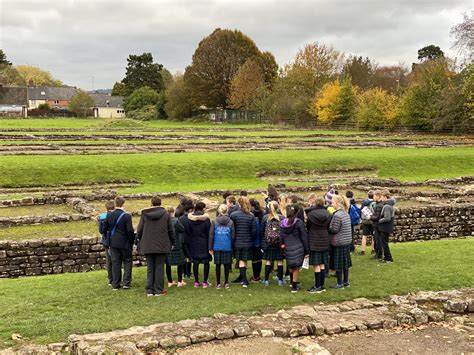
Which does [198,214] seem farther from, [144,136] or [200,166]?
[144,136]

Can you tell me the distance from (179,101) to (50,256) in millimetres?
80416

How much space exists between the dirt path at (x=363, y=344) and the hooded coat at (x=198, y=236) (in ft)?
10.2

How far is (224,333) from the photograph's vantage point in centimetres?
808

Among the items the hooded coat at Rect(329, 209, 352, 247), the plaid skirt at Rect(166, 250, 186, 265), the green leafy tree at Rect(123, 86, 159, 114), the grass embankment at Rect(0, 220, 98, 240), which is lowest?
the grass embankment at Rect(0, 220, 98, 240)

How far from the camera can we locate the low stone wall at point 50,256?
1302 cm

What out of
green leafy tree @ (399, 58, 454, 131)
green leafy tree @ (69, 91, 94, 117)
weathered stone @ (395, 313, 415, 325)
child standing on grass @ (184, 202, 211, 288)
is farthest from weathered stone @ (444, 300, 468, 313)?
green leafy tree @ (69, 91, 94, 117)

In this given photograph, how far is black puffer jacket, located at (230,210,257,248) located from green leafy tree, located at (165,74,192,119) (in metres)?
82.2

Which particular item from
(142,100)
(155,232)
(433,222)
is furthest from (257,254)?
(142,100)

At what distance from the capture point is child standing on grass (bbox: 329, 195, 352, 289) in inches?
424

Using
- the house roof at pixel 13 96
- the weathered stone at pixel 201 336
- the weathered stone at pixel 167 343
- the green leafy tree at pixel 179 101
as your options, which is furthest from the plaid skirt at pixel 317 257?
the house roof at pixel 13 96

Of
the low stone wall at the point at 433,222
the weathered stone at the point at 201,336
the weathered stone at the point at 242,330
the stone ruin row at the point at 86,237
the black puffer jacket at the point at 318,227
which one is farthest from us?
the low stone wall at the point at 433,222

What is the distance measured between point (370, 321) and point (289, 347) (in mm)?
1793

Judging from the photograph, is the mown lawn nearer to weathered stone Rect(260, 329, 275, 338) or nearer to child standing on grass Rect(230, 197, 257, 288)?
child standing on grass Rect(230, 197, 257, 288)

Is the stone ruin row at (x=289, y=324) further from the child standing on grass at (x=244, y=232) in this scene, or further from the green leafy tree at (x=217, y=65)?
the green leafy tree at (x=217, y=65)
